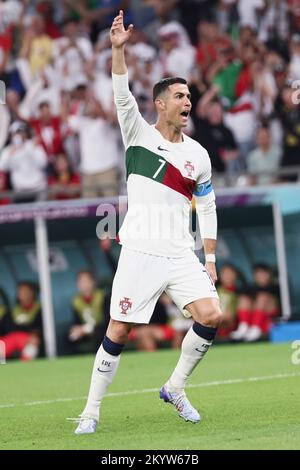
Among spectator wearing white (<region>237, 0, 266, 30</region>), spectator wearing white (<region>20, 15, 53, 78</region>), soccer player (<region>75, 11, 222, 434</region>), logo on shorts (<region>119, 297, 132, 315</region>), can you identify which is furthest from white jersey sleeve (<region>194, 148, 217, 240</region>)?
spectator wearing white (<region>20, 15, 53, 78</region>)

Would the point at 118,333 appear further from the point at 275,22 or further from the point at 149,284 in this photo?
the point at 275,22

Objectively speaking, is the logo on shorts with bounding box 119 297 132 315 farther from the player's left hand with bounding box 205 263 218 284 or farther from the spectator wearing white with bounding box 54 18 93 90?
the spectator wearing white with bounding box 54 18 93 90

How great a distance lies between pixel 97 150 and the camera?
1869 cm

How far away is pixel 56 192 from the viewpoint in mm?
18344

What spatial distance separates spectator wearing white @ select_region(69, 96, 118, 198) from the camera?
18.7 meters

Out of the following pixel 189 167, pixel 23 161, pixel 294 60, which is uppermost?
pixel 294 60

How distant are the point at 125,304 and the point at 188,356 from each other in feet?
2.33

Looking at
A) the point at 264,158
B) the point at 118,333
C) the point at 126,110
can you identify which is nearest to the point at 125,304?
the point at 118,333

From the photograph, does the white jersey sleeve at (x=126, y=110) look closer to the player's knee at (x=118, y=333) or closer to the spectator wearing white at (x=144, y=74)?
the player's knee at (x=118, y=333)

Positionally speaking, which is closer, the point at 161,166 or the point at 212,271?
the point at 161,166

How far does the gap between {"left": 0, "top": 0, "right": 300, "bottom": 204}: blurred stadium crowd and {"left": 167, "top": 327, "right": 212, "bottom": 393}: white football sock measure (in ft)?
28.6

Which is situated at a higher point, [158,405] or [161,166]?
[161,166]
